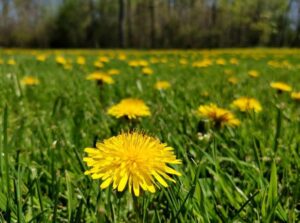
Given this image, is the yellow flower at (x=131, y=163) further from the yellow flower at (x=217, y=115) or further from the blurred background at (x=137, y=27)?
the blurred background at (x=137, y=27)

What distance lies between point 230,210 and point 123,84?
7.47 feet

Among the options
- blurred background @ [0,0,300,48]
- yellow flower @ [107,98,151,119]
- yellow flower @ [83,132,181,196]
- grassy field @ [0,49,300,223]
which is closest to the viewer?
yellow flower @ [83,132,181,196]

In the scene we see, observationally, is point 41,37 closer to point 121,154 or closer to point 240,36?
point 240,36

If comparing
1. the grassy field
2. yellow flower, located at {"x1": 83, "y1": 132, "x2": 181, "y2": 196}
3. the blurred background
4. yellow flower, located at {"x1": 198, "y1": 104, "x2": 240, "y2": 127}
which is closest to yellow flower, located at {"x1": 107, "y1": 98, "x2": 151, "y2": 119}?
the grassy field

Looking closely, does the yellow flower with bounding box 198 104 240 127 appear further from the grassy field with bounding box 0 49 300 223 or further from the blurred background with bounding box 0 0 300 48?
the blurred background with bounding box 0 0 300 48

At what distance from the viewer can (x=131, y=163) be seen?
Answer: 0.68 metres

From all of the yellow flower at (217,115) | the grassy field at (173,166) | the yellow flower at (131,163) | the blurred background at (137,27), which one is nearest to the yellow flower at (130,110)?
the grassy field at (173,166)

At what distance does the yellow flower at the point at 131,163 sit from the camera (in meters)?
0.63

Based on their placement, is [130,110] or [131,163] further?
[130,110]

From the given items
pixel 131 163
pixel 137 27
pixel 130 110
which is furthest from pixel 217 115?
pixel 137 27

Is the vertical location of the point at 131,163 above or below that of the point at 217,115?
above

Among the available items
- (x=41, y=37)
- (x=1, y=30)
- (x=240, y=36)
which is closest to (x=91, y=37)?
(x=41, y=37)

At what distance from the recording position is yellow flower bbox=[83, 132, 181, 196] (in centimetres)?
63

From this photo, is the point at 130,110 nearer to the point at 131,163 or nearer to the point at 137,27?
the point at 131,163
